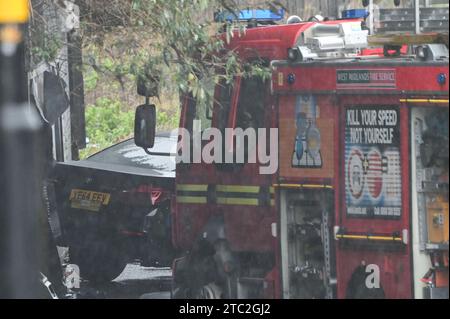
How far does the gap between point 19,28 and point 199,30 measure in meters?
5.75

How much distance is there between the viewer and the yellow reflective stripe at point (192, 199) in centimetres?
827

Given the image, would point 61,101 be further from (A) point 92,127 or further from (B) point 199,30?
(A) point 92,127

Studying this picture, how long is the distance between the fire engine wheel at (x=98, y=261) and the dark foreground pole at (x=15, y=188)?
8.29 meters

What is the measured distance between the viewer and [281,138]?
759cm

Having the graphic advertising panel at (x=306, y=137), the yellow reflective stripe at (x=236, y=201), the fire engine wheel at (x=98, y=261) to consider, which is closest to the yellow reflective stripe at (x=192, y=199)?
the yellow reflective stripe at (x=236, y=201)

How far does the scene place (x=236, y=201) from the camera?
802 cm

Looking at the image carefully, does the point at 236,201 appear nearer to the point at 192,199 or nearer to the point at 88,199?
the point at 192,199

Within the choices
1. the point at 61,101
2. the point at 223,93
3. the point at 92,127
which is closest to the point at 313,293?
the point at 223,93

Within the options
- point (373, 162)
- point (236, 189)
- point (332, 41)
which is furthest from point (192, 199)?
point (373, 162)

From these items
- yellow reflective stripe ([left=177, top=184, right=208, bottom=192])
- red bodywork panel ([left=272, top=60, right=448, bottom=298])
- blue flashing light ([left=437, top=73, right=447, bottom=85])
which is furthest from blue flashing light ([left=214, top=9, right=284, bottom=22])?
blue flashing light ([left=437, top=73, right=447, bottom=85])

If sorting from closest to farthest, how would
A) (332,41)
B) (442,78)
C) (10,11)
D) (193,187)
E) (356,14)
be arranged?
1. (10,11)
2. (442,78)
3. (332,41)
4. (193,187)
5. (356,14)

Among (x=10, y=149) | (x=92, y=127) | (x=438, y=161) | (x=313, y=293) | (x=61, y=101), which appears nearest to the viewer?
(x=10, y=149)

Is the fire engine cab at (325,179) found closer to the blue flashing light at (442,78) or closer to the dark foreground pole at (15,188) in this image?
the blue flashing light at (442,78)

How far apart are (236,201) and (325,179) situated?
1022 millimetres
